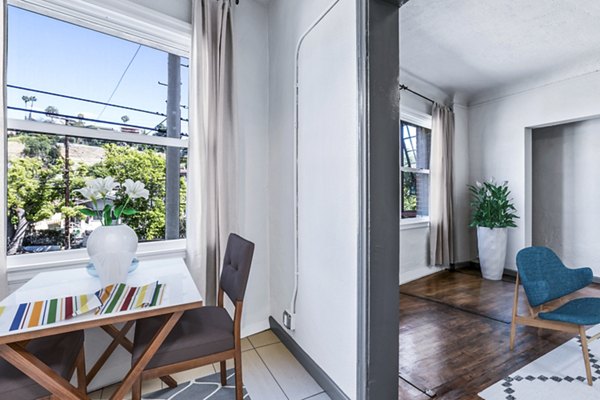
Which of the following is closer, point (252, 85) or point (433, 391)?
point (433, 391)

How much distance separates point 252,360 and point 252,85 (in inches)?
85.7

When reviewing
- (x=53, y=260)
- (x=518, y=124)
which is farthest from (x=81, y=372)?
(x=518, y=124)

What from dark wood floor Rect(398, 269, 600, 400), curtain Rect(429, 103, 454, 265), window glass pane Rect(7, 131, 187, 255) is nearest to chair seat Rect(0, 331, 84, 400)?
window glass pane Rect(7, 131, 187, 255)

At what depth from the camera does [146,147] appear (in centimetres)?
208

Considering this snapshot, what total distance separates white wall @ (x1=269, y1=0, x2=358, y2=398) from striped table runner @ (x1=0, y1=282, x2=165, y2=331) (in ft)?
2.98

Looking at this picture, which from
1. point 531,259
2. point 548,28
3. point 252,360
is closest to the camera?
point 252,360

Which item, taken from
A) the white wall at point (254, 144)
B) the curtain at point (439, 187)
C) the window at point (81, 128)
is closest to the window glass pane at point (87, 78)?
the window at point (81, 128)

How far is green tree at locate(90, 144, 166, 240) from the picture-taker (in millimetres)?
1956

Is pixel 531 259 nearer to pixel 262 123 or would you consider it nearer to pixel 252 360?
pixel 252 360

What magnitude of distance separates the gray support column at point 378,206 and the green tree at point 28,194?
1940 mm

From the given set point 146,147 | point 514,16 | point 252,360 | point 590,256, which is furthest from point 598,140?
point 146,147

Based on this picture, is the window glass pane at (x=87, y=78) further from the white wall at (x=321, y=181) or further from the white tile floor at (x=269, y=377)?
the white tile floor at (x=269, y=377)

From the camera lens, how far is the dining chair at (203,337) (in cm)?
125

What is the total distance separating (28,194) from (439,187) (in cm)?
451
